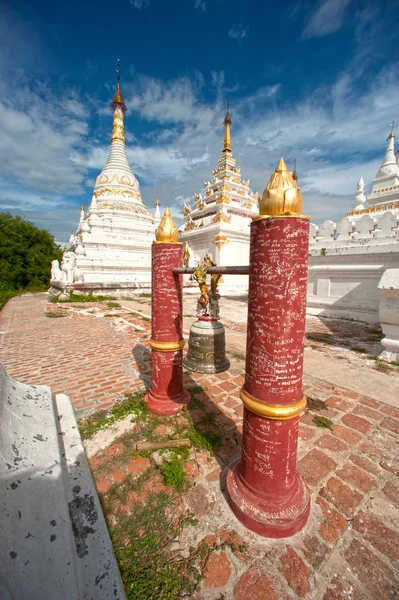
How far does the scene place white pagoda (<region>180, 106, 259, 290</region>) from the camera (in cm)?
1711

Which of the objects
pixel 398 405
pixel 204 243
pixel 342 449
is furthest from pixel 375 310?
pixel 204 243

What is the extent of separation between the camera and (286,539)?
66.5 inches

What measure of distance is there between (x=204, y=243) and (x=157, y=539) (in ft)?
58.8

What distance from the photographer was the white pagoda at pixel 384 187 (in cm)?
1229

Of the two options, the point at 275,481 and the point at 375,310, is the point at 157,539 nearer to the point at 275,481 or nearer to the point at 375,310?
the point at 275,481

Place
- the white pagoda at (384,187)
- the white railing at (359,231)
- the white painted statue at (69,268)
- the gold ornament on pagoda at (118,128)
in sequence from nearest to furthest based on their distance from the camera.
A: the white railing at (359,231)
the white pagoda at (384,187)
the white painted statue at (69,268)
the gold ornament on pagoda at (118,128)

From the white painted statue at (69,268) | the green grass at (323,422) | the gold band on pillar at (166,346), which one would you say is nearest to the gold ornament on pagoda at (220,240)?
the white painted statue at (69,268)

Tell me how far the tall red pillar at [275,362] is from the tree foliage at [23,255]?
24.4 meters

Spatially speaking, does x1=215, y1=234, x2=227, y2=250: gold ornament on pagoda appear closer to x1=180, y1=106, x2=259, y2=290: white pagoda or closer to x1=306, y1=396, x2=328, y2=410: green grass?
x1=180, y1=106, x2=259, y2=290: white pagoda

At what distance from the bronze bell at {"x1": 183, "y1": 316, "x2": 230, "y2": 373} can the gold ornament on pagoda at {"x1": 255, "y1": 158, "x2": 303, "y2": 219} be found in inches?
112

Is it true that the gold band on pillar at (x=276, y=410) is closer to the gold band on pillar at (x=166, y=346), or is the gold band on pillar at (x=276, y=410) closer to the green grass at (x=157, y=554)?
the green grass at (x=157, y=554)

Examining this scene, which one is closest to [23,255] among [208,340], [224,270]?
[208,340]

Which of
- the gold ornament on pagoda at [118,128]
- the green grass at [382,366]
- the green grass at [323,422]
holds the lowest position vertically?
the green grass at [323,422]

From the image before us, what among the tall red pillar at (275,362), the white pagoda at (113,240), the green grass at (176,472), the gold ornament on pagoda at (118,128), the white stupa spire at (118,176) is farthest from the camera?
the gold ornament on pagoda at (118,128)
